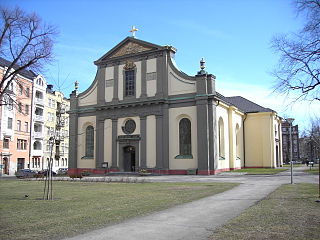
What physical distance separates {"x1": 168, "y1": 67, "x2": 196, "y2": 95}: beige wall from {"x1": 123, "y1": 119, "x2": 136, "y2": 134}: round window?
6.24 metres

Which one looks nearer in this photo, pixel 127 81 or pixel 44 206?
pixel 44 206

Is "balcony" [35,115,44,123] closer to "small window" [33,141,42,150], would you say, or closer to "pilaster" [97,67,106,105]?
"small window" [33,141,42,150]

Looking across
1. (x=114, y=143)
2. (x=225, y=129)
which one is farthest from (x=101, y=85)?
(x=225, y=129)

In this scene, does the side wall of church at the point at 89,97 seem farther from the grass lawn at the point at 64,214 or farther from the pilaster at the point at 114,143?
the grass lawn at the point at 64,214

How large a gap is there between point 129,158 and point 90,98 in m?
10.3

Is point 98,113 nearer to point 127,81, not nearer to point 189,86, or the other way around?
point 127,81

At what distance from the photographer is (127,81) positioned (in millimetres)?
43500

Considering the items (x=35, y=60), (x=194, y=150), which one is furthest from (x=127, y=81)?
(x=35, y=60)

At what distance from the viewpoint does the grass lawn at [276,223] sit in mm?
7871

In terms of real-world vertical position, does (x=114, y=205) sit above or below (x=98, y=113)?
below

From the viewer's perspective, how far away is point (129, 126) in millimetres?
42469

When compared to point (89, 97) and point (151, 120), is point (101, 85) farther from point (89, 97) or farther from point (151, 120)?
point (151, 120)

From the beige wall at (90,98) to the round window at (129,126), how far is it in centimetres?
619

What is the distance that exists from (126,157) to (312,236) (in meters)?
35.6
